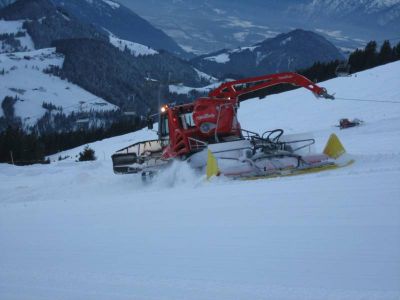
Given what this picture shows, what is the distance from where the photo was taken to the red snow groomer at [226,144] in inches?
368

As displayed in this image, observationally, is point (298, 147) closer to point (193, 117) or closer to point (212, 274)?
point (193, 117)

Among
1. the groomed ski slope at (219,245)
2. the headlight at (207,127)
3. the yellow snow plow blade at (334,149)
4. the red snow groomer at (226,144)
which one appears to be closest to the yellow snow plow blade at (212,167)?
the red snow groomer at (226,144)

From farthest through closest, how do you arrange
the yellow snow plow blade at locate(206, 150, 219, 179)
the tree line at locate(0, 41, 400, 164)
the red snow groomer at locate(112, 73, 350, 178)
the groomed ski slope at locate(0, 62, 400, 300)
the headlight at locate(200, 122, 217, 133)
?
the tree line at locate(0, 41, 400, 164)
the headlight at locate(200, 122, 217, 133)
the red snow groomer at locate(112, 73, 350, 178)
the yellow snow plow blade at locate(206, 150, 219, 179)
the groomed ski slope at locate(0, 62, 400, 300)

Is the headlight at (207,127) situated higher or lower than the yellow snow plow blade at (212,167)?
higher

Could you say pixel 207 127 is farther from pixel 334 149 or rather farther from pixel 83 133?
pixel 83 133

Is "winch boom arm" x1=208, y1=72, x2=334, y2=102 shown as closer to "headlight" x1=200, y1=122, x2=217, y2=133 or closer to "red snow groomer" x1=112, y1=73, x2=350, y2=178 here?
"red snow groomer" x1=112, y1=73, x2=350, y2=178

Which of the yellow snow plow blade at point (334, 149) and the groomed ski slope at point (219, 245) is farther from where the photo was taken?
the yellow snow plow blade at point (334, 149)

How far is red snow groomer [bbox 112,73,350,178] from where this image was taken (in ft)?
30.7

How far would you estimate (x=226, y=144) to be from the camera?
10242 millimetres

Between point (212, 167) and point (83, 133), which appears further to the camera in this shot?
point (83, 133)

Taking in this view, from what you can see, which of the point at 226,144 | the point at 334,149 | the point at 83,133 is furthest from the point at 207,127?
the point at 83,133

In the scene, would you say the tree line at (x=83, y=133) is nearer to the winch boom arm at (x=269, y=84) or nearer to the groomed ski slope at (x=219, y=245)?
the winch boom arm at (x=269, y=84)

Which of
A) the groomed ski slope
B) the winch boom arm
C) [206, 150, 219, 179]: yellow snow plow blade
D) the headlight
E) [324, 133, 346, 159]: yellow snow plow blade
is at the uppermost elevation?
the winch boom arm

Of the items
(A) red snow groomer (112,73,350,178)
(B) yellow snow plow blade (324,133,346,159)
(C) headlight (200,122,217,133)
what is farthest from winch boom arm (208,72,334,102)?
(B) yellow snow plow blade (324,133,346,159)
